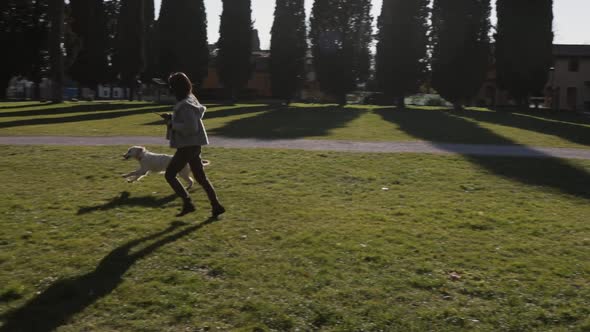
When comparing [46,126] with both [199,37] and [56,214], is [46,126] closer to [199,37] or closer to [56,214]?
[56,214]

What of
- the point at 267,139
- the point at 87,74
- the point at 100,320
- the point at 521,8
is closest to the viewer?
the point at 100,320

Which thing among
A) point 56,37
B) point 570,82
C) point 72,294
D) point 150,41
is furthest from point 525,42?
point 72,294

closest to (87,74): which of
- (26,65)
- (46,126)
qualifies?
(26,65)

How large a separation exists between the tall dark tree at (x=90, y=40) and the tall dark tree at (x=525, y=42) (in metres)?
33.2

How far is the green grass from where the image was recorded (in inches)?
165

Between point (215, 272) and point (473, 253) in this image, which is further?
point (473, 253)

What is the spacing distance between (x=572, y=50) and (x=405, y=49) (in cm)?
2408

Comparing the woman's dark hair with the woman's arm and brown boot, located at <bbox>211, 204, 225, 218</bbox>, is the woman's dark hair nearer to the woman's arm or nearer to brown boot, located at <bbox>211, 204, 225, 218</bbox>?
the woman's arm

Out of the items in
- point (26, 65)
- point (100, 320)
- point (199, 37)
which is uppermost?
point (199, 37)

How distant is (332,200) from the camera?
7.95 meters

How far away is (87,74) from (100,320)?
164ft

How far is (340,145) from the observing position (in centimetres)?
1380

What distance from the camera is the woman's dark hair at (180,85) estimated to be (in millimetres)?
6316

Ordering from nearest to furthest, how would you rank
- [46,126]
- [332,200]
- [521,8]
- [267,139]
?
[332,200] → [267,139] → [46,126] → [521,8]
